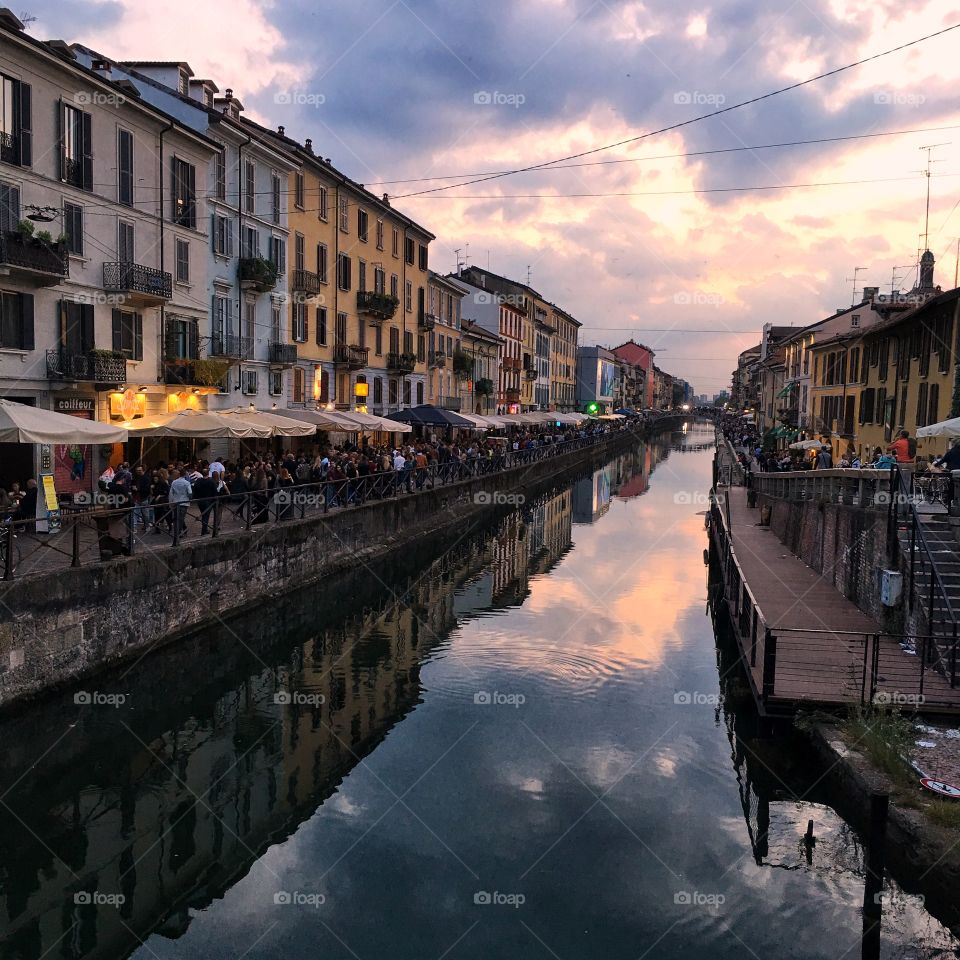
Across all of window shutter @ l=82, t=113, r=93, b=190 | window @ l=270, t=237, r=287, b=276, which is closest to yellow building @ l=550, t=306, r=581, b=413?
window @ l=270, t=237, r=287, b=276

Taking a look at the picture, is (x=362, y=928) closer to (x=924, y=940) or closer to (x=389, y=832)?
(x=389, y=832)

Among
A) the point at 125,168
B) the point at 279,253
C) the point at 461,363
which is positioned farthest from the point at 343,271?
the point at 461,363

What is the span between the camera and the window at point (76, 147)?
65.7 ft

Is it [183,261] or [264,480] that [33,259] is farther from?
[183,261]

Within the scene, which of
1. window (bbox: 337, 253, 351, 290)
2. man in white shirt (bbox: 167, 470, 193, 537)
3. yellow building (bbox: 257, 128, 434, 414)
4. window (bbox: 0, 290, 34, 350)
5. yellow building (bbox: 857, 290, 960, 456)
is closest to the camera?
man in white shirt (bbox: 167, 470, 193, 537)

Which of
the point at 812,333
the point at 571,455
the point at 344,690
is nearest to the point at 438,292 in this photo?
the point at 571,455

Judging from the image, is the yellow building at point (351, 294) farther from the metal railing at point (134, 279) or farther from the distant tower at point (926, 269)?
the distant tower at point (926, 269)

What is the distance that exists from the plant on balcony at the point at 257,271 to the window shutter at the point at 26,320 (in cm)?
1019

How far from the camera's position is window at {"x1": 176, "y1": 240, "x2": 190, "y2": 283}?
24891mm

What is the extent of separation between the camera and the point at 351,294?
125 ft

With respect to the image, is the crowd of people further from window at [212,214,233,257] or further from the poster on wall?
window at [212,214,233,257]

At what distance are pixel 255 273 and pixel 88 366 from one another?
934 cm

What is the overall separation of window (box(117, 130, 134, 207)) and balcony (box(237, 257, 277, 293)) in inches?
246

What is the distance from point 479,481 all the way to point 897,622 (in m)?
23.6
